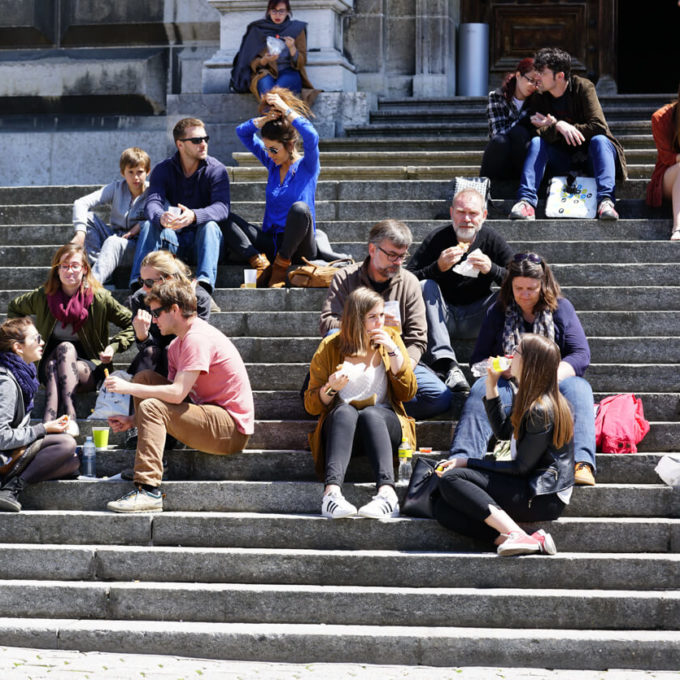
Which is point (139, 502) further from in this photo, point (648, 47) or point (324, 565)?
point (648, 47)

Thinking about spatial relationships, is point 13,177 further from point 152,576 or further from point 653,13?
point 653,13

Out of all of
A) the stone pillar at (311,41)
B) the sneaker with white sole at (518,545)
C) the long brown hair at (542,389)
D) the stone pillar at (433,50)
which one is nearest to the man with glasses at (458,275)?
the long brown hair at (542,389)

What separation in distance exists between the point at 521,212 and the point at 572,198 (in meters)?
0.41

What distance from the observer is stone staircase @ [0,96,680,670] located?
5719 mm

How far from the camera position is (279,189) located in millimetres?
8859

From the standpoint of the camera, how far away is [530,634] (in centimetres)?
564

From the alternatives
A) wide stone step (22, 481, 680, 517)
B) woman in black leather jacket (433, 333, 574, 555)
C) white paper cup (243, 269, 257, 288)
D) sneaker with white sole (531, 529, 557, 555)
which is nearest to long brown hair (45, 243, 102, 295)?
white paper cup (243, 269, 257, 288)

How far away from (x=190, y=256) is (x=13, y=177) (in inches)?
218

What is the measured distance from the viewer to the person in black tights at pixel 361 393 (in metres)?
6.34

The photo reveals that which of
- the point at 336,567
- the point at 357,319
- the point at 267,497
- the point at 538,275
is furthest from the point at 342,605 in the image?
the point at 538,275

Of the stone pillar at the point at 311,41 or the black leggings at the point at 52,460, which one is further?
the stone pillar at the point at 311,41

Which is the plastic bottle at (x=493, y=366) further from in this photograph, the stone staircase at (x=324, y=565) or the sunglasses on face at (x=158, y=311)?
the sunglasses on face at (x=158, y=311)

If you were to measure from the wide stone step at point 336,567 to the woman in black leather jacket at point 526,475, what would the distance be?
0.42 ft

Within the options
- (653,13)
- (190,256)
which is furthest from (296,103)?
(653,13)
